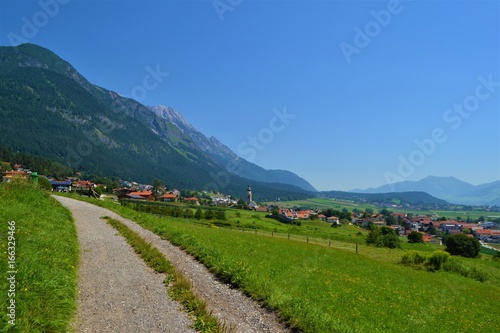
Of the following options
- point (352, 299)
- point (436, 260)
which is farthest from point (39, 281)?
point (436, 260)

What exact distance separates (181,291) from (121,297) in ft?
7.44

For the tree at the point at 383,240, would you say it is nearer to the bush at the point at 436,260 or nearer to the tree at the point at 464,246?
the tree at the point at 464,246

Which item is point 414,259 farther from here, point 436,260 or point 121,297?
point 121,297

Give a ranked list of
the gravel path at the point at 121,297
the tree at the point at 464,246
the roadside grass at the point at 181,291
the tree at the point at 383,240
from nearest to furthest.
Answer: the gravel path at the point at 121,297 < the roadside grass at the point at 181,291 < the tree at the point at 383,240 < the tree at the point at 464,246

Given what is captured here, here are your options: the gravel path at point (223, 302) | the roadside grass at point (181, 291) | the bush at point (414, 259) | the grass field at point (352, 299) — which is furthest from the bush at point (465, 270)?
the roadside grass at point (181, 291)

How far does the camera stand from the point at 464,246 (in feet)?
273

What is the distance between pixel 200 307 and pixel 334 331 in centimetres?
473

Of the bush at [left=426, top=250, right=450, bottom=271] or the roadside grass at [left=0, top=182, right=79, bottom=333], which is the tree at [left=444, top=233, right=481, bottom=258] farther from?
the roadside grass at [left=0, top=182, right=79, bottom=333]

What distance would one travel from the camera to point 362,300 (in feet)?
62.0

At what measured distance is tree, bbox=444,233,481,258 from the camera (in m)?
82.6

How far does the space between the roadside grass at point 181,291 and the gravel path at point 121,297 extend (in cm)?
28

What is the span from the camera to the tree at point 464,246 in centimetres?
8262

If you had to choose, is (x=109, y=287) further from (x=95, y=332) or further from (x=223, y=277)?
(x=223, y=277)

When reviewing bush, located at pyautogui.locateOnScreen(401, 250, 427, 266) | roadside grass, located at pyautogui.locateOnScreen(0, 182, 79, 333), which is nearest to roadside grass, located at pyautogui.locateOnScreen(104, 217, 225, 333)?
roadside grass, located at pyautogui.locateOnScreen(0, 182, 79, 333)
